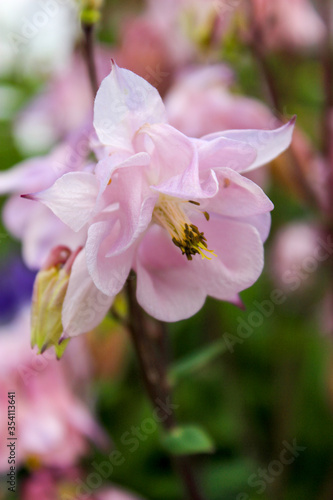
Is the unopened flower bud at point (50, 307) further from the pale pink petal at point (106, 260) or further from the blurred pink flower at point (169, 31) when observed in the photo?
the blurred pink flower at point (169, 31)

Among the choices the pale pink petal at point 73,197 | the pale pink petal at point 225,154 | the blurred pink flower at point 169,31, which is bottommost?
the blurred pink flower at point 169,31

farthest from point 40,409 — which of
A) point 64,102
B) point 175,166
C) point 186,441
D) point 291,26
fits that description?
point 291,26

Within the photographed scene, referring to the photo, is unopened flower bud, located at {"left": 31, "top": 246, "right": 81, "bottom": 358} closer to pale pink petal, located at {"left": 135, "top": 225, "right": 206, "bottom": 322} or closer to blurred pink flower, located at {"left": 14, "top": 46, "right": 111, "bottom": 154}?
pale pink petal, located at {"left": 135, "top": 225, "right": 206, "bottom": 322}

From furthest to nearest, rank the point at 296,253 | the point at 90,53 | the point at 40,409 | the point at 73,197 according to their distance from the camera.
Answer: the point at 296,253
the point at 40,409
the point at 90,53
the point at 73,197

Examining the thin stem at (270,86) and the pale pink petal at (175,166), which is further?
the thin stem at (270,86)

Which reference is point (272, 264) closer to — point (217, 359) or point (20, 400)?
point (217, 359)

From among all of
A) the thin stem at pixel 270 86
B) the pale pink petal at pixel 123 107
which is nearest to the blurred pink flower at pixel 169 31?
the thin stem at pixel 270 86

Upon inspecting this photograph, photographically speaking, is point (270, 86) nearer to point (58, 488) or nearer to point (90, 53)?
point (90, 53)

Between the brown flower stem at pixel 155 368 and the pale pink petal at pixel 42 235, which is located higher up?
the pale pink petal at pixel 42 235
